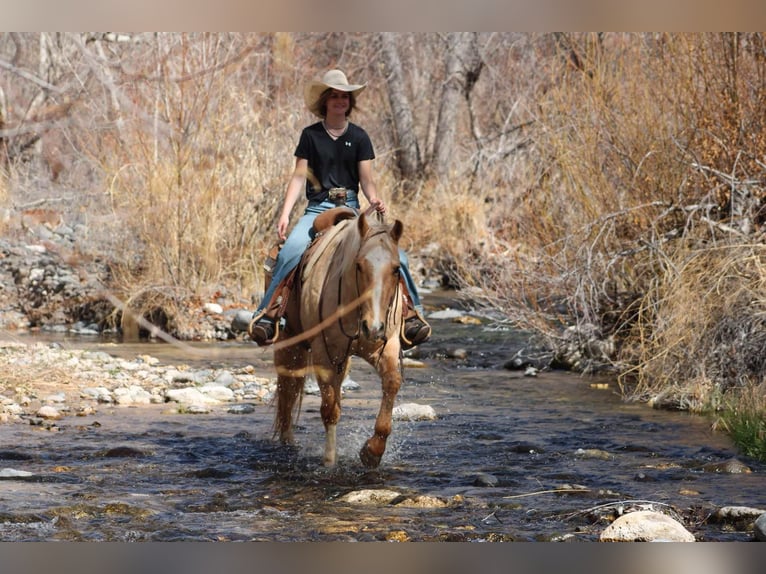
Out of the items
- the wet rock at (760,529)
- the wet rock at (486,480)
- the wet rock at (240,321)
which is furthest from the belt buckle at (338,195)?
the wet rock at (240,321)

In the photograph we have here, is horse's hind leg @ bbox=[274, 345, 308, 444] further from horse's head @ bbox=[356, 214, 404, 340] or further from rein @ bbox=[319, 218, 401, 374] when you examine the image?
horse's head @ bbox=[356, 214, 404, 340]

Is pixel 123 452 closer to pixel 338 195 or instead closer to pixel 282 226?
pixel 282 226

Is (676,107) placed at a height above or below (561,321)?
above

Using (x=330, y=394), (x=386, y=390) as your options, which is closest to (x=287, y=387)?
(x=330, y=394)

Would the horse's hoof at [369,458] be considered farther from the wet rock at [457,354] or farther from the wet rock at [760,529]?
the wet rock at [457,354]

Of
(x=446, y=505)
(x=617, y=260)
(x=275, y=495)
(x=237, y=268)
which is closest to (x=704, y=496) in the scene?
(x=446, y=505)

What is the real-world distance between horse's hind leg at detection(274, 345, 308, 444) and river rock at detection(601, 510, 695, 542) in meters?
3.10

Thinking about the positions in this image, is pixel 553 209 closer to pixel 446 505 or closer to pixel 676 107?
pixel 676 107

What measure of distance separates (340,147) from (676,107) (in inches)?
178

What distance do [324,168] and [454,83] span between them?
593 inches

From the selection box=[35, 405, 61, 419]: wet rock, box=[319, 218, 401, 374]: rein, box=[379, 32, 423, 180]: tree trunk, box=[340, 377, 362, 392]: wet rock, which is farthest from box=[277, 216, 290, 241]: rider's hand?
box=[379, 32, 423, 180]: tree trunk

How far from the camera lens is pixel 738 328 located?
32.9 ft

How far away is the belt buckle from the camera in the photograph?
8.36m

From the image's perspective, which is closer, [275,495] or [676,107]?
[275,495]
